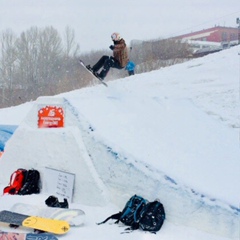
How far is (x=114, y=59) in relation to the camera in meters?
9.62

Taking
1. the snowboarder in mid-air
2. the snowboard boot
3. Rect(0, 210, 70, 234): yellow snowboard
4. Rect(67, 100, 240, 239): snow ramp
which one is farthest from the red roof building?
Rect(0, 210, 70, 234): yellow snowboard

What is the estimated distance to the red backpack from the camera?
5.45 meters

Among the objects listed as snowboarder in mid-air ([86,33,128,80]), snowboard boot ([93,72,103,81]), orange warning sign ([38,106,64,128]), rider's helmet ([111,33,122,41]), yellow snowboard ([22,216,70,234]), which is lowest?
yellow snowboard ([22,216,70,234])

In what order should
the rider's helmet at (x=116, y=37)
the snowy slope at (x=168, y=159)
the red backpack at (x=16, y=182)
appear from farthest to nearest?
1. the rider's helmet at (x=116, y=37)
2. the red backpack at (x=16, y=182)
3. the snowy slope at (x=168, y=159)

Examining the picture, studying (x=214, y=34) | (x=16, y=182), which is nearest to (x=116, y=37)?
(x=16, y=182)

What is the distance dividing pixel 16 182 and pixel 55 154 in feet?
2.19

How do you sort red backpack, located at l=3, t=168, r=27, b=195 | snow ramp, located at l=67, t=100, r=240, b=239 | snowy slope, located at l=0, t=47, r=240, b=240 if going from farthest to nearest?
1. red backpack, located at l=3, t=168, r=27, b=195
2. snowy slope, located at l=0, t=47, r=240, b=240
3. snow ramp, located at l=67, t=100, r=240, b=239

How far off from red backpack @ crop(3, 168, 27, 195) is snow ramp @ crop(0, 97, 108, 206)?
226 mm

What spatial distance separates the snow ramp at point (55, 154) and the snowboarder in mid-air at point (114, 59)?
386 centimetres

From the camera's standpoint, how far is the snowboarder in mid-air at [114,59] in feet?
31.0

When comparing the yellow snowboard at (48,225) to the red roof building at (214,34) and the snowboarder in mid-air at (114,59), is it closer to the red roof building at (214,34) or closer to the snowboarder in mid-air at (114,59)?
the snowboarder in mid-air at (114,59)

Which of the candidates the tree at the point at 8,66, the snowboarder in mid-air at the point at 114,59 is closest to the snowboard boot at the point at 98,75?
the snowboarder in mid-air at the point at 114,59

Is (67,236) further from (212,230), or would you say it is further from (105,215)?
(212,230)

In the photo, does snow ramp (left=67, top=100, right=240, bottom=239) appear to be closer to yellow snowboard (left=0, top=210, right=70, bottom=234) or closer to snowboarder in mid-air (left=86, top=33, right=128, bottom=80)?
yellow snowboard (left=0, top=210, right=70, bottom=234)
